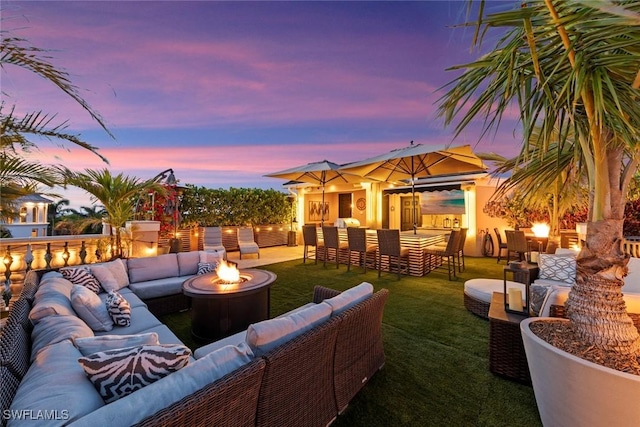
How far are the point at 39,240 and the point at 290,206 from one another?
9288mm

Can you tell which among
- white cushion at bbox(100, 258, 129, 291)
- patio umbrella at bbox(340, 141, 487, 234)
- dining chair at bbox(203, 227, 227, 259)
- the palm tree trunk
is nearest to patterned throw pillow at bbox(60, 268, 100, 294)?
white cushion at bbox(100, 258, 129, 291)

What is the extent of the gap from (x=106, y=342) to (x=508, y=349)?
336cm

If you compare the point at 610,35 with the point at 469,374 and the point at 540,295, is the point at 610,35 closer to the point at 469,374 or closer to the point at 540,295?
the point at 540,295

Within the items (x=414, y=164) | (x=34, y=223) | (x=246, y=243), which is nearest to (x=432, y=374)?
(x=414, y=164)

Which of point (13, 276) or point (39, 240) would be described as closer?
point (13, 276)

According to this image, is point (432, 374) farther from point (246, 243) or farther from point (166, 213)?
point (166, 213)

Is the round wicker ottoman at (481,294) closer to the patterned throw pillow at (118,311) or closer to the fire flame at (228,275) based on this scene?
the fire flame at (228,275)

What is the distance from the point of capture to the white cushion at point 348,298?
213 centimetres

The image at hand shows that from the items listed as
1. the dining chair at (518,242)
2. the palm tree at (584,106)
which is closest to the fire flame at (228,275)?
the palm tree at (584,106)

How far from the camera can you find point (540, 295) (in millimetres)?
2748

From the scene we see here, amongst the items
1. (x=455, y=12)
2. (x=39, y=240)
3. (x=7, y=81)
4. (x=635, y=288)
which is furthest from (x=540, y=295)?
(x=39, y=240)

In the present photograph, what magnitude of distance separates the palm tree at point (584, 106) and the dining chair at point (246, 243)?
8114mm

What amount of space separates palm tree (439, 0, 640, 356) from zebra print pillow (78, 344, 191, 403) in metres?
2.39
